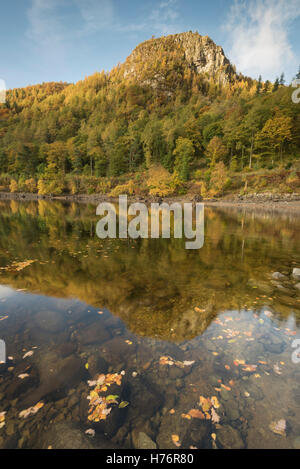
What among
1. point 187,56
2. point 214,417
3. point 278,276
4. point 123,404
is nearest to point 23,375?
point 123,404

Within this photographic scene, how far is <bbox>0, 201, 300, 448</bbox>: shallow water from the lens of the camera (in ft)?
8.52

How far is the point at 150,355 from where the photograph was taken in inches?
148

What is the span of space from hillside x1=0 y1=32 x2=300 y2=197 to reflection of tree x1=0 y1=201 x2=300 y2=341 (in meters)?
28.0

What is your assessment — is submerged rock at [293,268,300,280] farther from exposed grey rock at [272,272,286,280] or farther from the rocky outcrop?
the rocky outcrop

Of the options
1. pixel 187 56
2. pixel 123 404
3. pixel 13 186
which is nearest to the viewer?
pixel 123 404

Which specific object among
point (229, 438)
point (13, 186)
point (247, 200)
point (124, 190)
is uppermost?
point (13, 186)

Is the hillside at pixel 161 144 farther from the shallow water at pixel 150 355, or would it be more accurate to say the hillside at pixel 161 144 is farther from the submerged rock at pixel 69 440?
the submerged rock at pixel 69 440

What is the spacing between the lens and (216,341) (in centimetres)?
416

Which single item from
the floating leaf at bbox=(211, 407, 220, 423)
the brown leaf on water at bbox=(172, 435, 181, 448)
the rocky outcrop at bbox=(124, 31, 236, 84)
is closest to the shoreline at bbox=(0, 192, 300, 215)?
the floating leaf at bbox=(211, 407, 220, 423)

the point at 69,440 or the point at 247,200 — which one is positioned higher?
the point at 247,200

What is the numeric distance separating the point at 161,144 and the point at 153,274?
55.9 meters

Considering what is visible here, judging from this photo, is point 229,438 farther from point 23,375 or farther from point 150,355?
point 23,375

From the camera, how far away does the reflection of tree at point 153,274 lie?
5.12m

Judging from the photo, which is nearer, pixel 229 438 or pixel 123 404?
pixel 229 438
